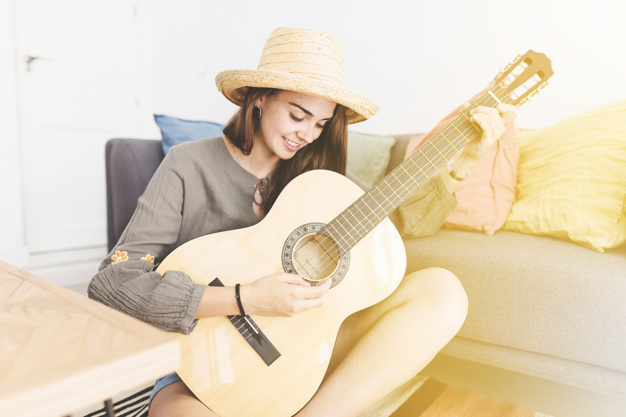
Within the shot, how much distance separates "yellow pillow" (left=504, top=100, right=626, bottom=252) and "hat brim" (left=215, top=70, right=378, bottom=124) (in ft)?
2.06

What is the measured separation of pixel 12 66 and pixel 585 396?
10.3 ft

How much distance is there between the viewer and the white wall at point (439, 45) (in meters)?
1.55

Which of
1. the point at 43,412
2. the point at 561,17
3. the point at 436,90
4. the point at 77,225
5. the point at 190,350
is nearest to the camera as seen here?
the point at 43,412

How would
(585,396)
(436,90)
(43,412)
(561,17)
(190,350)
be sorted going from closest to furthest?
(43,412) < (190,350) < (585,396) < (561,17) < (436,90)

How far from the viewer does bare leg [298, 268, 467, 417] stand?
0.85 metres

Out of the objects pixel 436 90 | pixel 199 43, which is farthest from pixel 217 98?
pixel 436 90

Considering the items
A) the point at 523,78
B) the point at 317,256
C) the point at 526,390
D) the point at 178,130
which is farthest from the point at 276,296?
the point at 178,130

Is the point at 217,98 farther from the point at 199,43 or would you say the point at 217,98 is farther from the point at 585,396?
the point at 585,396

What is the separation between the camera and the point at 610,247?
1.09 metres

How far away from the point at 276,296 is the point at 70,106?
8.68ft

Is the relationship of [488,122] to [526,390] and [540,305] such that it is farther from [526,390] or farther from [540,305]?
[526,390]

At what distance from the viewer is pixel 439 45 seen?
1.87m

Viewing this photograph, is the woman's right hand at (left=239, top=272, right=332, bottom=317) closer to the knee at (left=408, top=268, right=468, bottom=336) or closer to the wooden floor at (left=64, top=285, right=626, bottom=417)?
the knee at (left=408, top=268, right=468, bottom=336)

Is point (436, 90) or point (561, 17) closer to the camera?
point (561, 17)
